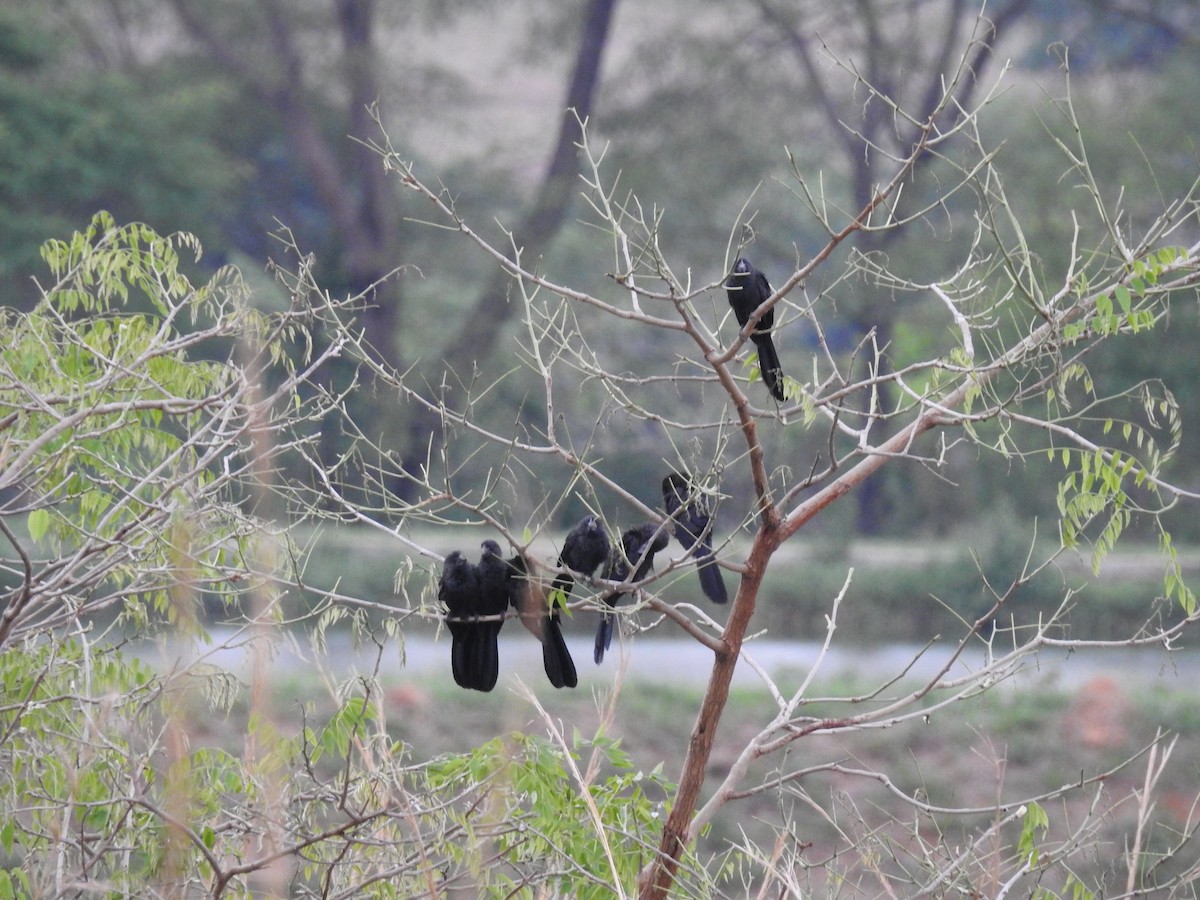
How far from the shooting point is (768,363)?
4062mm

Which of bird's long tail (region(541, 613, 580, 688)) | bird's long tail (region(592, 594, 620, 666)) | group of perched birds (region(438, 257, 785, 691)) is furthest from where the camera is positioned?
bird's long tail (region(592, 594, 620, 666))

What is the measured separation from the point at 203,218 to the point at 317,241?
105 inches

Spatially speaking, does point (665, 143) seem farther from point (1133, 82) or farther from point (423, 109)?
point (1133, 82)

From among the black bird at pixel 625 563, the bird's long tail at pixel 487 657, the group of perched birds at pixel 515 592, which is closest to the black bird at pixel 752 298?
the group of perched birds at pixel 515 592

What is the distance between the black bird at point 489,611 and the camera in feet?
12.1

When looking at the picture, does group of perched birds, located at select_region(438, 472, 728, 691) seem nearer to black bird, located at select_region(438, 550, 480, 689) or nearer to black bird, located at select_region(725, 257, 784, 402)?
black bird, located at select_region(438, 550, 480, 689)

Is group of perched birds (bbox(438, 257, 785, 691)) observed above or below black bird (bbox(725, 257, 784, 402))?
below

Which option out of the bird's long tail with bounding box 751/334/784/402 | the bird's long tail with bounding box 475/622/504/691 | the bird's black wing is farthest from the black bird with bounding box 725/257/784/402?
the bird's long tail with bounding box 475/622/504/691

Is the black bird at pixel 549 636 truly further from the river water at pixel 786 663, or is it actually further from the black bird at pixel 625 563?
the river water at pixel 786 663

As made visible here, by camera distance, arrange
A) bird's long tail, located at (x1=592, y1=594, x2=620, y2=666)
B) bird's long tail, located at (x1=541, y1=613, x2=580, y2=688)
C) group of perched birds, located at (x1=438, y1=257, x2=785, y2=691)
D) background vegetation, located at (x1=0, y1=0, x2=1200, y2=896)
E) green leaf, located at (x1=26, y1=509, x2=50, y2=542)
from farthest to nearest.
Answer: bird's long tail, located at (x1=592, y1=594, x2=620, y2=666) < bird's long tail, located at (x1=541, y1=613, x2=580, y2=688) < group of perched birds, located at (x1=438, y1=257, x2=785, y2=691) < green leaf, located at (x1=26, y1=509, x2=50, y2=542) < background vegetation, located at (x1=0, y1=0, x2=1200, y2=896)

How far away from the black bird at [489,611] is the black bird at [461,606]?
1 centimetres

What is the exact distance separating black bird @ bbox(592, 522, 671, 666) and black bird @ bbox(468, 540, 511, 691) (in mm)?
283

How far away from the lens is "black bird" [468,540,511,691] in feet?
12.1

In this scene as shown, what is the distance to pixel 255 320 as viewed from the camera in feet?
12.2
